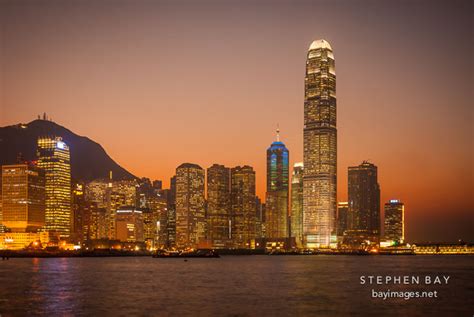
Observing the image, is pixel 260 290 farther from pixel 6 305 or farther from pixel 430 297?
pixel 6 305

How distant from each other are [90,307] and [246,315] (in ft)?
55.0

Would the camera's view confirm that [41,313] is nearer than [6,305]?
Yes

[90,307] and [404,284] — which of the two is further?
[404,284]

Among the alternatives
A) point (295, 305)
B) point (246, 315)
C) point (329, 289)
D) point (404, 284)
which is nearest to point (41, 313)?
point (246, 315)

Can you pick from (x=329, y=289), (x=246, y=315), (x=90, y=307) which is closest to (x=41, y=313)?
(x=90, y=307)

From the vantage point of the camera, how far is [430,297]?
257ft

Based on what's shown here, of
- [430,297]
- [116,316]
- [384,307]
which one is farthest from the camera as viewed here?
[430,297]

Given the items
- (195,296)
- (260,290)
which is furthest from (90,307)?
(260,290)

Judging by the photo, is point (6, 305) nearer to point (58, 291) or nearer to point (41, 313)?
point (41, 313)

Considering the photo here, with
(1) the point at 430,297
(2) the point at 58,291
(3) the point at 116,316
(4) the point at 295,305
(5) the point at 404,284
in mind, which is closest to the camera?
(3) the point at 116,316

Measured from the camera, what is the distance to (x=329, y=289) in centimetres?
9175

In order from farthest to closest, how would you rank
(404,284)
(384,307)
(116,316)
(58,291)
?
(404,284)
(58,291)
(384,307)
(116,316)

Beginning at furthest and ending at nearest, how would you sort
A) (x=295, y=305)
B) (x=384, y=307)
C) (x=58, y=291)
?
(x=58, y=291) < (x=295, y=305) < (x=384, y=307)

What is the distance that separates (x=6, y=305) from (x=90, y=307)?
8632 mm
